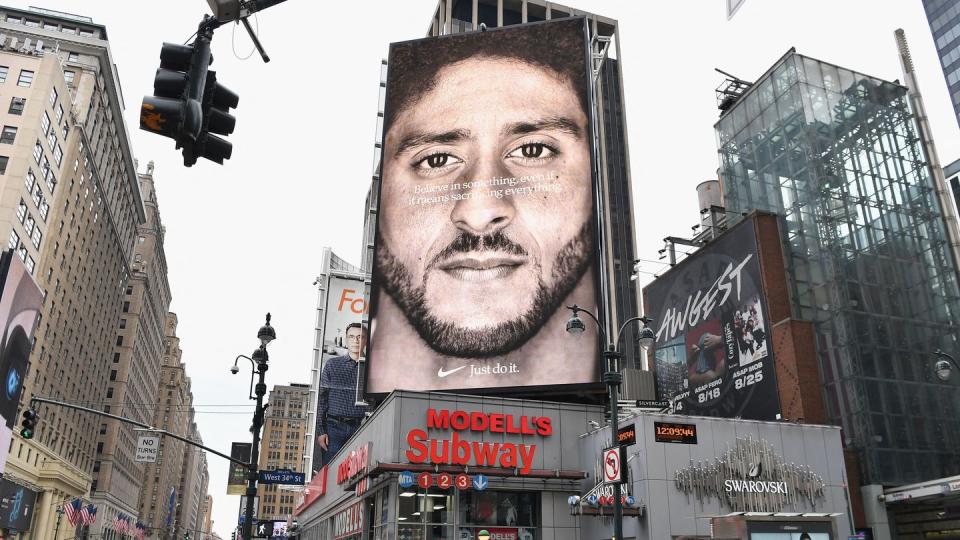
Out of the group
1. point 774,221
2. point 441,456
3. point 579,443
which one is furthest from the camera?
point 774,221

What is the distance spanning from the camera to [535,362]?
3541 centimetres

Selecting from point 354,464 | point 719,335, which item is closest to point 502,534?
point 354,464

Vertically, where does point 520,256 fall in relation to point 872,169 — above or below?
below

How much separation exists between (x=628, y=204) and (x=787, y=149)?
53.4 meters

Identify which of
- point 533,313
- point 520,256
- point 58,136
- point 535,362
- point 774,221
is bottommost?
point 535,362

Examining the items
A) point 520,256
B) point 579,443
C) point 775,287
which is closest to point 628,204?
point 775,287

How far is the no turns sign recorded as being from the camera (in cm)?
1867

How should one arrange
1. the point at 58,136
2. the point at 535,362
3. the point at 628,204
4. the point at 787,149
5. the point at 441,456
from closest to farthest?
the point at 441,456 → the point at 535,362 → the point at 787,149 → the point at 58,136 → the point at 628,204

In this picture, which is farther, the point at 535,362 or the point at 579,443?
the point at 535,362

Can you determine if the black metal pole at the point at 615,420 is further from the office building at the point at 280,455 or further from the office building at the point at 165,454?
the office building at the point at 280,455

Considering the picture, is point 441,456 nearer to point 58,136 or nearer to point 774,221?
point 774,221

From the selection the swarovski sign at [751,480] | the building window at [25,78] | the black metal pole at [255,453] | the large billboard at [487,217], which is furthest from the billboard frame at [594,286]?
the building window at [25,78]

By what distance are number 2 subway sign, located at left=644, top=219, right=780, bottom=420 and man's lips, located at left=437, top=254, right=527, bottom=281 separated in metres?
15.1

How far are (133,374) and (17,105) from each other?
71.5 metres
